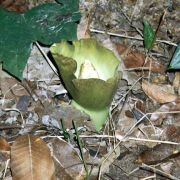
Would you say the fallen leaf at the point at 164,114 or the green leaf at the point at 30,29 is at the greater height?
the green leaf at the point at 30,29

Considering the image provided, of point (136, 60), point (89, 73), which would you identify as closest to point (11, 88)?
point (89, 73)

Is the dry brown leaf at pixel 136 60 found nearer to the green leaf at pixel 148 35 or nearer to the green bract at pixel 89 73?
the green leaf at pixel 148 35

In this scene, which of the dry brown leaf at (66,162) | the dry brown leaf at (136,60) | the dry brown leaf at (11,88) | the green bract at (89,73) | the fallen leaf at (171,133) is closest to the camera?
the green bract at (89,73)

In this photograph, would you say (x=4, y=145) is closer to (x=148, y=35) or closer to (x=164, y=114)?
(x=164, y=114)

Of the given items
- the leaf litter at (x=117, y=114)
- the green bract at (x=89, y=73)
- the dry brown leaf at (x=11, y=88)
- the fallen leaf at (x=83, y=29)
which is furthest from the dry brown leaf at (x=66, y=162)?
the fallen leaf at (x=83, y=29)

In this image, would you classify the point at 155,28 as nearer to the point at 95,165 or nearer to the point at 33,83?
the point at 33,83

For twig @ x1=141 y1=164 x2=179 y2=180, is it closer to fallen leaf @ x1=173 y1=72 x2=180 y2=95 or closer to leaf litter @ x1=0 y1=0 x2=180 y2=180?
leaf litter @ x1=0 y1=0 x2=180 y2=180

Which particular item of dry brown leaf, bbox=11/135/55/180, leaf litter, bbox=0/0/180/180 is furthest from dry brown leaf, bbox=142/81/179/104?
dry brown leaf, bbox=11/135/55/180
